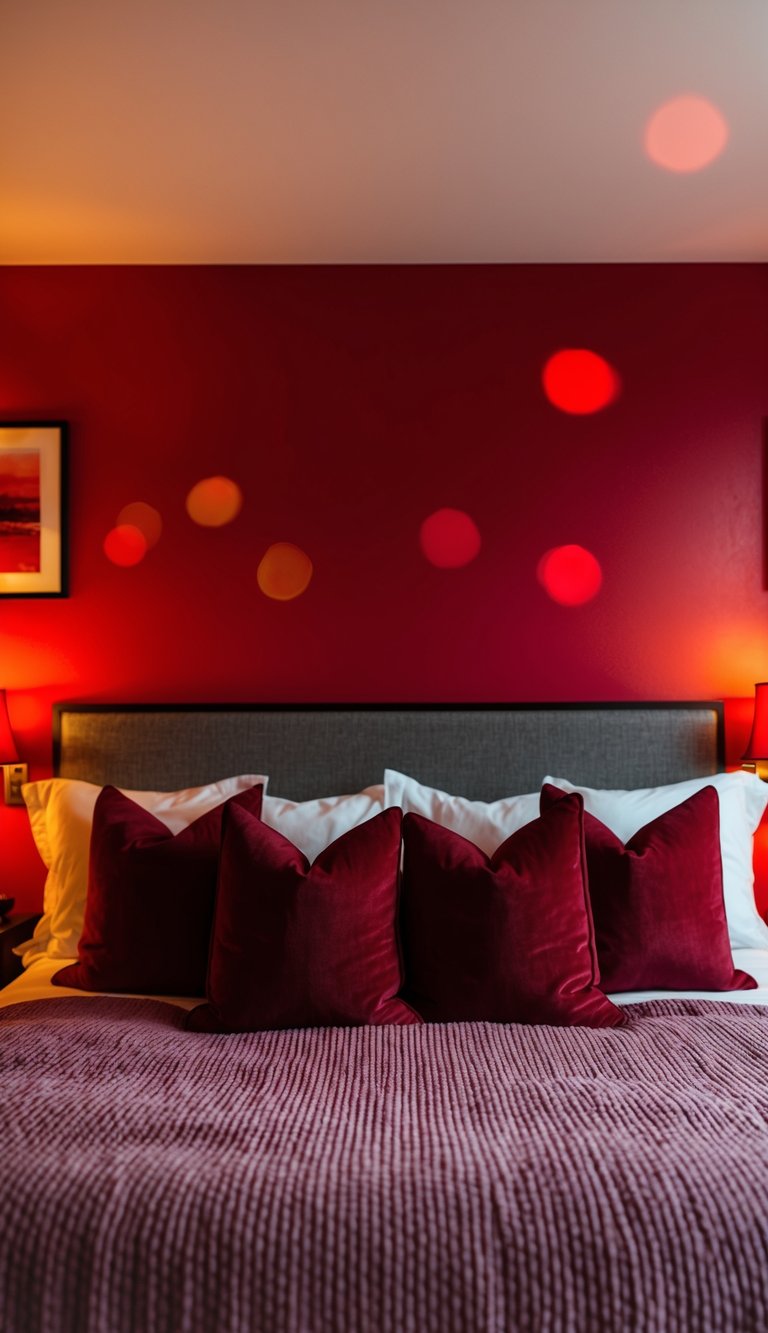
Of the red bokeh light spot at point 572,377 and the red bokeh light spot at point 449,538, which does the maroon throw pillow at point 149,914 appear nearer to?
the red bokeh light spot at point 449,538

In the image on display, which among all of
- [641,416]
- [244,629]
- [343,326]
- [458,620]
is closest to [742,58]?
[641,416]

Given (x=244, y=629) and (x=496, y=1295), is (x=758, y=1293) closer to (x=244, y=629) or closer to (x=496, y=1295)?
(x=496, y=1295)

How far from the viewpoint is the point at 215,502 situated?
124 inches

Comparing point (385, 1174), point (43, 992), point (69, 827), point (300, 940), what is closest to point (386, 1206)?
point (385, 1174)

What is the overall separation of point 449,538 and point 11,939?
1.78 meters

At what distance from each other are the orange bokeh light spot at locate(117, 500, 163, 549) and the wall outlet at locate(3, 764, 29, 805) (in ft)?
2.70

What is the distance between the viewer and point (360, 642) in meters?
3.15

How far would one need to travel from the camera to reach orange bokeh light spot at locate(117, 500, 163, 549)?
3158mm

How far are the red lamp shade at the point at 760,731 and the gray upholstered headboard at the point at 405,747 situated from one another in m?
0.11

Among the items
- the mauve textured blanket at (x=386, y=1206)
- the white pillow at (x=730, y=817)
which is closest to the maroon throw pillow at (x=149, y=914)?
the mauve textured blanket at (x=386, y=1206)

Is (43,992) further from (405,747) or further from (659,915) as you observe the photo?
(659,915)

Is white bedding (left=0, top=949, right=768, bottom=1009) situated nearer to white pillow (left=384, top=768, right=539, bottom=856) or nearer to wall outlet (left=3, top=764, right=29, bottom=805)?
white pillow (left=384, top=768, right=539, bottom=856)

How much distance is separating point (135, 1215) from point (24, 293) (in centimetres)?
284

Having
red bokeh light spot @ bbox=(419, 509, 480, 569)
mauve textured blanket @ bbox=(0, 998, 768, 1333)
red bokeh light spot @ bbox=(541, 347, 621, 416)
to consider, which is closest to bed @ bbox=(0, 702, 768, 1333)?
mauve textured blanket @ bbox=(0, 998, 768, 1333)
